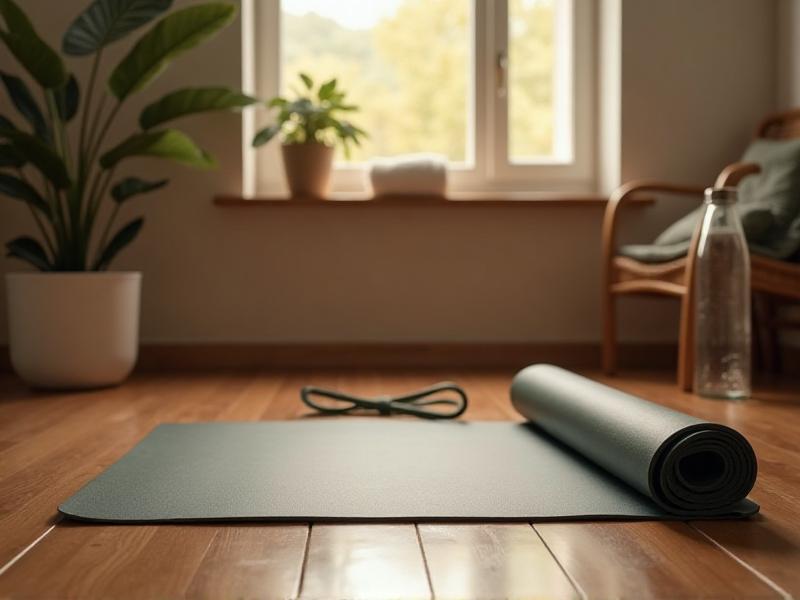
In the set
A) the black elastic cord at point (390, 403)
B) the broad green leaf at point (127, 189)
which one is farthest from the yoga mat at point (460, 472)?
the broad green leaf at point (127, 189)

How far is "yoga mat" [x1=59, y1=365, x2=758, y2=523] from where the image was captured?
1.16m

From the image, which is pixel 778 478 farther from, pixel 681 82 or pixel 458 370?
pixel 681 82

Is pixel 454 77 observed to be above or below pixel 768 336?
above

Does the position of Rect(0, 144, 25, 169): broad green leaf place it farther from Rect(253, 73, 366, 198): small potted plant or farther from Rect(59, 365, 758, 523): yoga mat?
Rect(59, 365, 758, 523): yoga mat

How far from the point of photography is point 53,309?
2.56 m

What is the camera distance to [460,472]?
1389mm

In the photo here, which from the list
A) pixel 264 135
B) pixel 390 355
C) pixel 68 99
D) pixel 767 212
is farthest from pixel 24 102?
pixel 767 212

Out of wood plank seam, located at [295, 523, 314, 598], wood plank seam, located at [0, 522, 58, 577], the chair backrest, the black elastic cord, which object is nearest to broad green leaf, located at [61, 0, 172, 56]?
the black elastic cord

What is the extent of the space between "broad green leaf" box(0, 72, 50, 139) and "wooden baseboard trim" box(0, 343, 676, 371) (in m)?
0.90

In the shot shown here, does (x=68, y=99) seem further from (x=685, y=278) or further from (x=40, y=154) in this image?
(x=685, y=278)

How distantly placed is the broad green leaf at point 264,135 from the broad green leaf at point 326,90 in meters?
0.19

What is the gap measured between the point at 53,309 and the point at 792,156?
87.6 inches

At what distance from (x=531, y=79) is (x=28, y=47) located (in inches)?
74.3

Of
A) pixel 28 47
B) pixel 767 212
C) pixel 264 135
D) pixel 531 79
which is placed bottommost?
pixel 767 212
